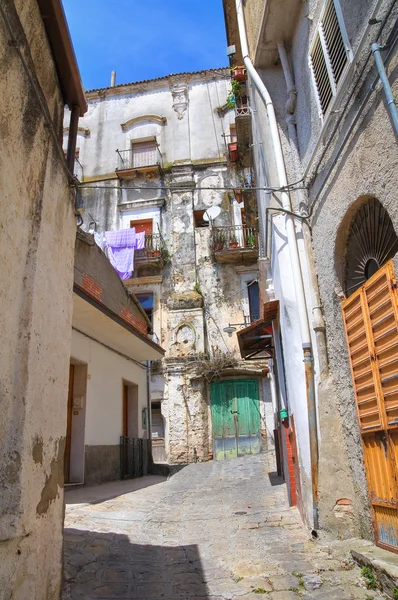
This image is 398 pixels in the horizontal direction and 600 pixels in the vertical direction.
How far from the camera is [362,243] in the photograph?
423 cm

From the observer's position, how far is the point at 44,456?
2.99 meters

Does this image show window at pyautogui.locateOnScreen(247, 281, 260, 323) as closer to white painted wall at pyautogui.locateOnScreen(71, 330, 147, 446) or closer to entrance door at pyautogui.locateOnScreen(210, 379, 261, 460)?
entrance door at pyautogui.locateOnScreen(210, 379, 261, 460)

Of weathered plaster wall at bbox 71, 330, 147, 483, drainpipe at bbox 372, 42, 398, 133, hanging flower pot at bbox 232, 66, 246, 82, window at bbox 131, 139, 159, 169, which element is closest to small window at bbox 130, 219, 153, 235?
window at bbox 131, 139, 159, 169

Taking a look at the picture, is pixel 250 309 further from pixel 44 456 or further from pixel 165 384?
pixel 44 456

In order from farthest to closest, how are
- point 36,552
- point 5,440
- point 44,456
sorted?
point 44,456, point 36,552, point 5,440

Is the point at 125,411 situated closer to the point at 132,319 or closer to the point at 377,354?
the point at 132,319

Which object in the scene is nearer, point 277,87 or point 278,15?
point 278,15

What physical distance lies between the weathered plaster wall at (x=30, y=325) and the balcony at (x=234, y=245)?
14.9 m

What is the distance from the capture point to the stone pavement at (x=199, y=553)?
3.54 metres

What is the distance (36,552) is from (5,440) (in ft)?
2.72

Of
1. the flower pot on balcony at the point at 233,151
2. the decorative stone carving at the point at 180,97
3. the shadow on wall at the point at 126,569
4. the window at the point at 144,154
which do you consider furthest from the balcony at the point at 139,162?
the shadow on wall at the point at 126,569

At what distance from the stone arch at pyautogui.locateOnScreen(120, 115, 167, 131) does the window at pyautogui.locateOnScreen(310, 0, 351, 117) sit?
17629mm

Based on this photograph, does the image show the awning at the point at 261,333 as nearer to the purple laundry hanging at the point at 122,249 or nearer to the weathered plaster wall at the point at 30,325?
the weathered plaster wall at the point at 30,325

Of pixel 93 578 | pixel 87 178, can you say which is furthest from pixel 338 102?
pixel 87 178
